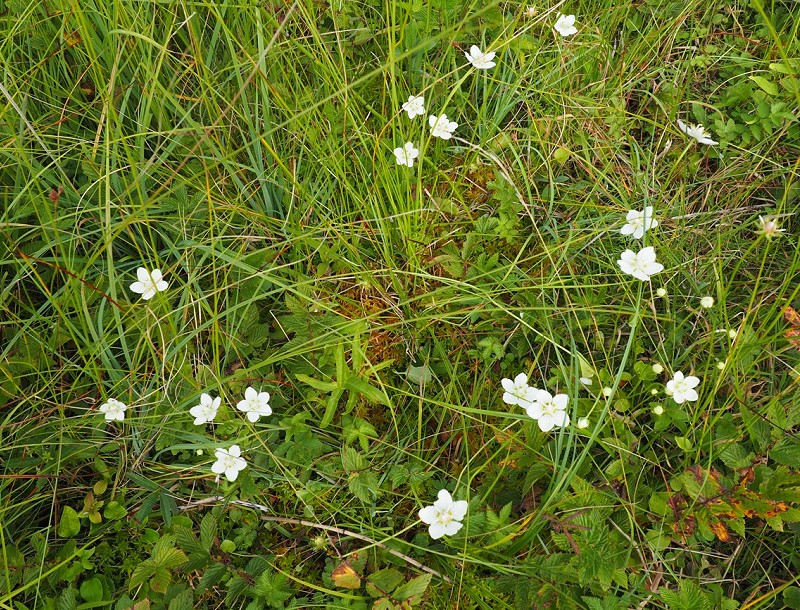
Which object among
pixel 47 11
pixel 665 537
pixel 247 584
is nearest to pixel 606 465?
pixel 665 537

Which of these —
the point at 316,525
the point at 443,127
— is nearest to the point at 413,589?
the point at 316,525

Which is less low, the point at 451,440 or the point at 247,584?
the point at 451,440

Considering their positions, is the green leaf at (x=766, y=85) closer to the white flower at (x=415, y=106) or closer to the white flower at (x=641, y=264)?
the white flower at (x=641, y=264)

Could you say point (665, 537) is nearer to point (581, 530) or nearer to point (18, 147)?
point (581, 530)

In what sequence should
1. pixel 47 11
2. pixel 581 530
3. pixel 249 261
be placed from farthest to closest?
pixel 47 11 → pixel 249 261 → pixel 581 530

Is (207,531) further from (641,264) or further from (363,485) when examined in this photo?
(641,264)

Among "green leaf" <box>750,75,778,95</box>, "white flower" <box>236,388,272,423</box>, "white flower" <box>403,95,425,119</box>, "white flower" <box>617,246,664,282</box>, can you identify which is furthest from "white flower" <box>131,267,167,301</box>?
"green leaf" <box>750,75,778,95</box>

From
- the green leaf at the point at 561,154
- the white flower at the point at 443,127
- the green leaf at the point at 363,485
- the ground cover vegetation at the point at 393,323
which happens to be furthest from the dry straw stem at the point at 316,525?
the green leaf at the point at 561,154
